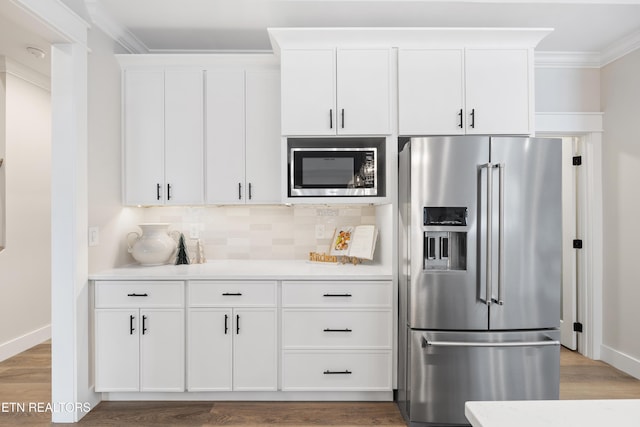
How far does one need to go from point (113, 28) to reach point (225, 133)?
1.04 metres

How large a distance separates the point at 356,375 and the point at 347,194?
1.19m

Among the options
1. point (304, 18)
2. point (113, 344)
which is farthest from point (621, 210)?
point (113, 344)

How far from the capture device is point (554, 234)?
239 cm

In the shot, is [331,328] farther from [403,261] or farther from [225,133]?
[225,133]

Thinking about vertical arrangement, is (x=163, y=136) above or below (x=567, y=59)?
below

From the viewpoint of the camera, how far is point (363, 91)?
278cm

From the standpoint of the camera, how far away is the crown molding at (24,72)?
351 cm

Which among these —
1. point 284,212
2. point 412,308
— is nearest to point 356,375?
point 412,308

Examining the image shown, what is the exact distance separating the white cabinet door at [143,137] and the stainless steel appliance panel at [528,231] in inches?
90.0

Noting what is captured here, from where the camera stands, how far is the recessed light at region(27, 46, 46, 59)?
119 inches

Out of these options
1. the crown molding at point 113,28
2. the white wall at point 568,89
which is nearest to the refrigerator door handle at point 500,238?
the white wall at point 568,89

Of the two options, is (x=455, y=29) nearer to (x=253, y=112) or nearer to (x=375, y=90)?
(x=375, y=90)

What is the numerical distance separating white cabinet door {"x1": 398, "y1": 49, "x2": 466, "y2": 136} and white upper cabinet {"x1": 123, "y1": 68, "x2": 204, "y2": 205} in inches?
59.2

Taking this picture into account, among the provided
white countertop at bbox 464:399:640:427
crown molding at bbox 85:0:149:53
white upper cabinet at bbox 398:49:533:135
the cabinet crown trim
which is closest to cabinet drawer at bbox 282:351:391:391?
white upper cabinet at bbox 398:49:533:135
